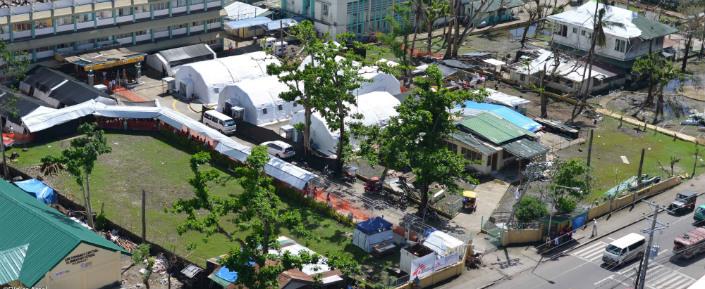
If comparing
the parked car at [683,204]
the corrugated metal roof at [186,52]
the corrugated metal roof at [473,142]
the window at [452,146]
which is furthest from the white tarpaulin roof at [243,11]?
the parked car at [683,204]

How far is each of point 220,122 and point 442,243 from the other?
25043 mm

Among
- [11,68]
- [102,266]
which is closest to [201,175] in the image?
[102,266]

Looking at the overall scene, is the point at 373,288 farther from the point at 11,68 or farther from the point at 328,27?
the point at 328,27

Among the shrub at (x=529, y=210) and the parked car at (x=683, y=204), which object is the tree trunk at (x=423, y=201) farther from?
the parked car at (x=683, y=204)

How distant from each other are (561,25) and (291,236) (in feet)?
160

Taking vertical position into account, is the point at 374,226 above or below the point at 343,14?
below

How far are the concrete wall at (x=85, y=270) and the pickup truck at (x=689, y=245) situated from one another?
3269cm

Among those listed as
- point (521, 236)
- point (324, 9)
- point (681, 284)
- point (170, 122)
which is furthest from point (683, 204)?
point (324, 9)

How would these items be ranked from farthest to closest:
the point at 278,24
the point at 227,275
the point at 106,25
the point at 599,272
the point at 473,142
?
the point at 278,24 < the point at 106,25 < the point at 473,142 < the point at 599,272 < the point at 227,275

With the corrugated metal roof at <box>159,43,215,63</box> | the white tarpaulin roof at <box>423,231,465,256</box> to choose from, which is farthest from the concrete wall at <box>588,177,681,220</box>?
the corrugated metal roof at <box>159,43,215,63</box>

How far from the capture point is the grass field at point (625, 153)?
2793 inches

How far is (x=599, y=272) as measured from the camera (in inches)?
2242

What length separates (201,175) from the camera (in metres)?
47.7

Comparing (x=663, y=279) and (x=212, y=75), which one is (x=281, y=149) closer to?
(x=212, y=75)
